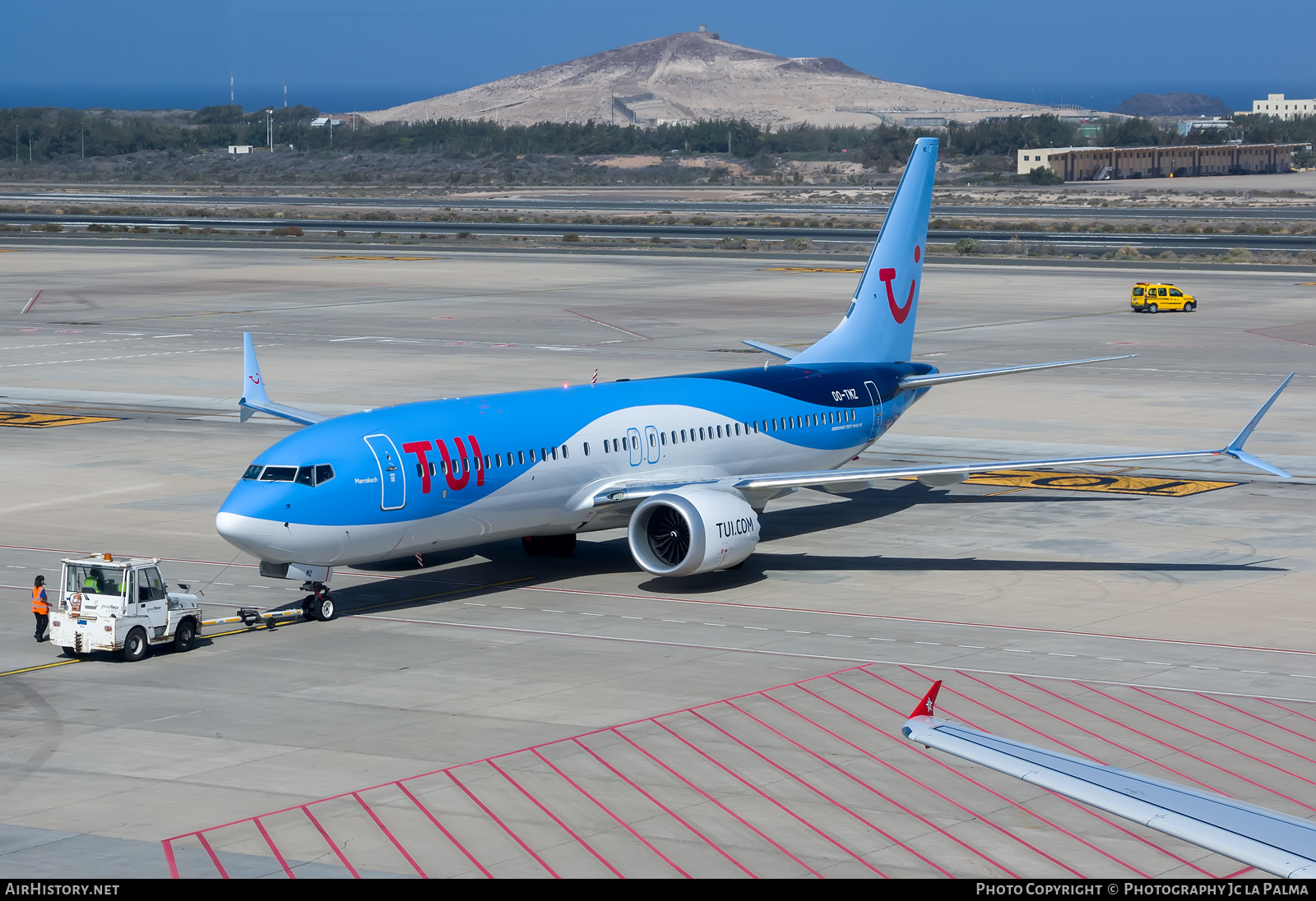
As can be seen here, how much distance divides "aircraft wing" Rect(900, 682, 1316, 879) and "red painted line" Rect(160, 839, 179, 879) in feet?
34.7

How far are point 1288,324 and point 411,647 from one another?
66947 mm

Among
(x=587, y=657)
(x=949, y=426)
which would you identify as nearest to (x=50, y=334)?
(x=949, y=426)

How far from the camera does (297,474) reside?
31.8 meters

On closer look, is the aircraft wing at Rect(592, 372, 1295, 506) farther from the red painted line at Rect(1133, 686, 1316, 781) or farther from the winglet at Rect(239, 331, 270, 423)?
the winglet at Rect(239, 331, 270, 423)

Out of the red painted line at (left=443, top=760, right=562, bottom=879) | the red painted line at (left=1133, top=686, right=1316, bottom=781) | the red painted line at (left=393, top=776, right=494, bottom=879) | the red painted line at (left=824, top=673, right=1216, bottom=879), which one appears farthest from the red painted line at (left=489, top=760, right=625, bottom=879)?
the red painted line at (left=1133, top=686, right=1316, bottom=781)

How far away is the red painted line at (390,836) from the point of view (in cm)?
2009

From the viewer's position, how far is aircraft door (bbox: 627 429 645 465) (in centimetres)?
3722

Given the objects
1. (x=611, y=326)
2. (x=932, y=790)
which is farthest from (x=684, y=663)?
(x=611, y=326)

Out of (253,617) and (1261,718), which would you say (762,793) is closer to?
(1261,718)

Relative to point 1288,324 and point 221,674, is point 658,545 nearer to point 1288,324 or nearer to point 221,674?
point 221,674

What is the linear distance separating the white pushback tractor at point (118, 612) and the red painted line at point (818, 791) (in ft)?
34.1

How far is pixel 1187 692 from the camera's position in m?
27.8

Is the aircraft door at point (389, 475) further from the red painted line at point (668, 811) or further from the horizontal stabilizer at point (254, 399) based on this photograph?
the red painted line at point (668, 811)
